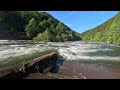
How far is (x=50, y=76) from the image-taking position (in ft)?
13.2

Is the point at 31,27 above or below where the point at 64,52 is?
above

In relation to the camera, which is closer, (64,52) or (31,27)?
(31,27)

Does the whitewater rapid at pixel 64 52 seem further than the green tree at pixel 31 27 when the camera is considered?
Yes

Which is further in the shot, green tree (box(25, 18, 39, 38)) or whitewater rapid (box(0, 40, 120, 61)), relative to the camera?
whitewater rapid (box(0, 40, 120, 61))

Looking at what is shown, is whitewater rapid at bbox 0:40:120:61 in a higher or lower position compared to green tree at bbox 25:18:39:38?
lower

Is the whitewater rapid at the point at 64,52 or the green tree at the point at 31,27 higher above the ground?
the green tree at the point at 31,27
